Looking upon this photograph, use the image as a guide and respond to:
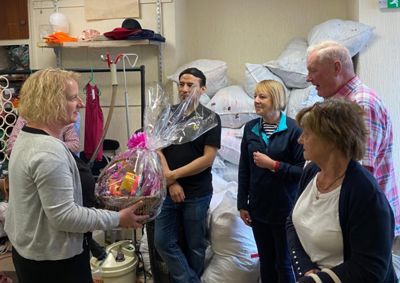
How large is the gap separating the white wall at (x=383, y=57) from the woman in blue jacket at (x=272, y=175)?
41.0 inches

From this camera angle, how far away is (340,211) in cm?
123

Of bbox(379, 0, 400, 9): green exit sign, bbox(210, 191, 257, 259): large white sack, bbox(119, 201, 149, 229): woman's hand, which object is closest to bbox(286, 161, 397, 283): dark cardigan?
bbox(119, 201, 149, 229): woman's hand

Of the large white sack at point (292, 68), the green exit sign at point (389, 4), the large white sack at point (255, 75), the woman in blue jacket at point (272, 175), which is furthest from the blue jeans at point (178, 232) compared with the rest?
the green exit sign at point (389, 4)

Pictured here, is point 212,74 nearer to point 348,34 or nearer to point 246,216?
point 348,34

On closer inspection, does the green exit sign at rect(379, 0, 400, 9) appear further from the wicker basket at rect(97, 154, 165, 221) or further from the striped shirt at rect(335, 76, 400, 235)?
the wicker basket at rect(97, 154, 165, 221)

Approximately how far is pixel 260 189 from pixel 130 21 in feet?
5.59

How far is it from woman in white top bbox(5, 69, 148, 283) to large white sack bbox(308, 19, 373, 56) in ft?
6.52

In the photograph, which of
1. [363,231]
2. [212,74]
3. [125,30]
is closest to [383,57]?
[212,74]

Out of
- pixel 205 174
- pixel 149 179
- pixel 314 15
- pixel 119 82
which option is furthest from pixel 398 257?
pixel 119 82

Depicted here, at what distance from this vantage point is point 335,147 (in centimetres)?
128

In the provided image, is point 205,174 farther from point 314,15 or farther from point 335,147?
point 314,15

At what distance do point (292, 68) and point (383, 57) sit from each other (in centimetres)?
61

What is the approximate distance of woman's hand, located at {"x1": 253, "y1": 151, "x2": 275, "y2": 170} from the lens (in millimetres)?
2049

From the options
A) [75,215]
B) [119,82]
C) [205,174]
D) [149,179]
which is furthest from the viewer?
[119,82]
